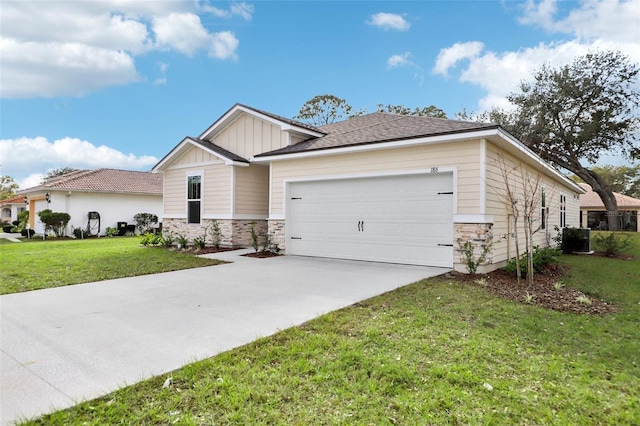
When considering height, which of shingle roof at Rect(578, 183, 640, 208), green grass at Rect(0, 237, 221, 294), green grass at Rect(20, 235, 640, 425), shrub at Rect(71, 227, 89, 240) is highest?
shingle roof at Rect(578, 183, 640, 208)

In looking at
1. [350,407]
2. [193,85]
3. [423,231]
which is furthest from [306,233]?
[193,85]

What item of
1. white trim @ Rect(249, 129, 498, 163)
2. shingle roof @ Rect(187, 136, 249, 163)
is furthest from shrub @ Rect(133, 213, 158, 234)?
white trim @ Rect(249, 129, 498, 163)

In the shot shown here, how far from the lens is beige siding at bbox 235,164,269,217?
12.4m

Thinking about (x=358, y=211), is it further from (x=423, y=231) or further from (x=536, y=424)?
(x=536, y=424)

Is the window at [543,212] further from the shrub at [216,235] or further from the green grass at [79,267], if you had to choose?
the shrub at [216,235]

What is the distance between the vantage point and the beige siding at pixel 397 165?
7633 millimetres

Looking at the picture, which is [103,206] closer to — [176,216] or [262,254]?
[176,216]

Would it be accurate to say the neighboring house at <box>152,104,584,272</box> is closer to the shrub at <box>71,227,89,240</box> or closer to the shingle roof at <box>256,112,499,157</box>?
the shingle roof at <box>256,112,499,157</box>

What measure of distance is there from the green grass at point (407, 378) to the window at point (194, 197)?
9990mm

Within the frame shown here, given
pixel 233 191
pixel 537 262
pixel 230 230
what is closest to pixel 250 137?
pixel 233 191

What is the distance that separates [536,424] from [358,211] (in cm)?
721

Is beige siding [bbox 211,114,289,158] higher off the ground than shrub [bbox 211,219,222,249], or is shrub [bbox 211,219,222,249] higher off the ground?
beige siding [bbox 211,114,289,158]

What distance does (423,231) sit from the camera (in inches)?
331

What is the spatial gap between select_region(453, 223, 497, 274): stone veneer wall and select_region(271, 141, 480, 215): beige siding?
0.35 m
